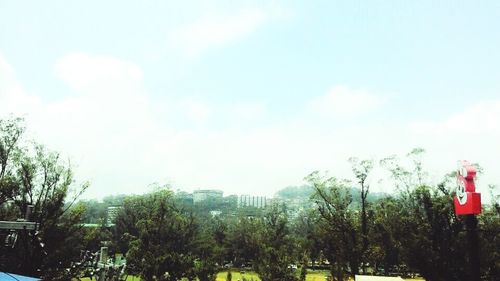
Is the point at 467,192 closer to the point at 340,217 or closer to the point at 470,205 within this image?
the point at 470,205

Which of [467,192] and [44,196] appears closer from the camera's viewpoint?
[467,192]

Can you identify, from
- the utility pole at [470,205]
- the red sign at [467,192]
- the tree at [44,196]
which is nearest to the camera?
the utility pole at [470,205]

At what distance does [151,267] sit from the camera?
3803cm

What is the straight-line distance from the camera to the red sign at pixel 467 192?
402 inches

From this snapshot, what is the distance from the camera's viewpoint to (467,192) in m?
Answer: 10.5

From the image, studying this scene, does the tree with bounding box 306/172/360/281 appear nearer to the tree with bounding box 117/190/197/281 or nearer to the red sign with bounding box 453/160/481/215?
the tree with bounding box 117/190/197/281

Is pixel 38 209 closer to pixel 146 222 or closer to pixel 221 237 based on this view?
pixel 146 222

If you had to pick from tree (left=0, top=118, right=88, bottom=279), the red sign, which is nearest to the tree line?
tree (left=0, top=118, right=88, bottom=279)

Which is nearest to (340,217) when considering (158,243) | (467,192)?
(158,243)

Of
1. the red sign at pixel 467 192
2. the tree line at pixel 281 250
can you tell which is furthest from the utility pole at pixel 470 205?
the tree line at pixel 281 250

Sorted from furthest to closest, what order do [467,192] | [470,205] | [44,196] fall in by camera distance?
[44,196], [467,192], [470,205]

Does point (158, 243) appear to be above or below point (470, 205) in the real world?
Answer: below

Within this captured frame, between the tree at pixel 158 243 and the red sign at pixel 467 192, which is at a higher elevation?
the red sign at pixel 467 192

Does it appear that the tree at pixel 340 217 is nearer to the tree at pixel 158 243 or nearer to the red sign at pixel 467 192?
the tree at pixel 158 243
